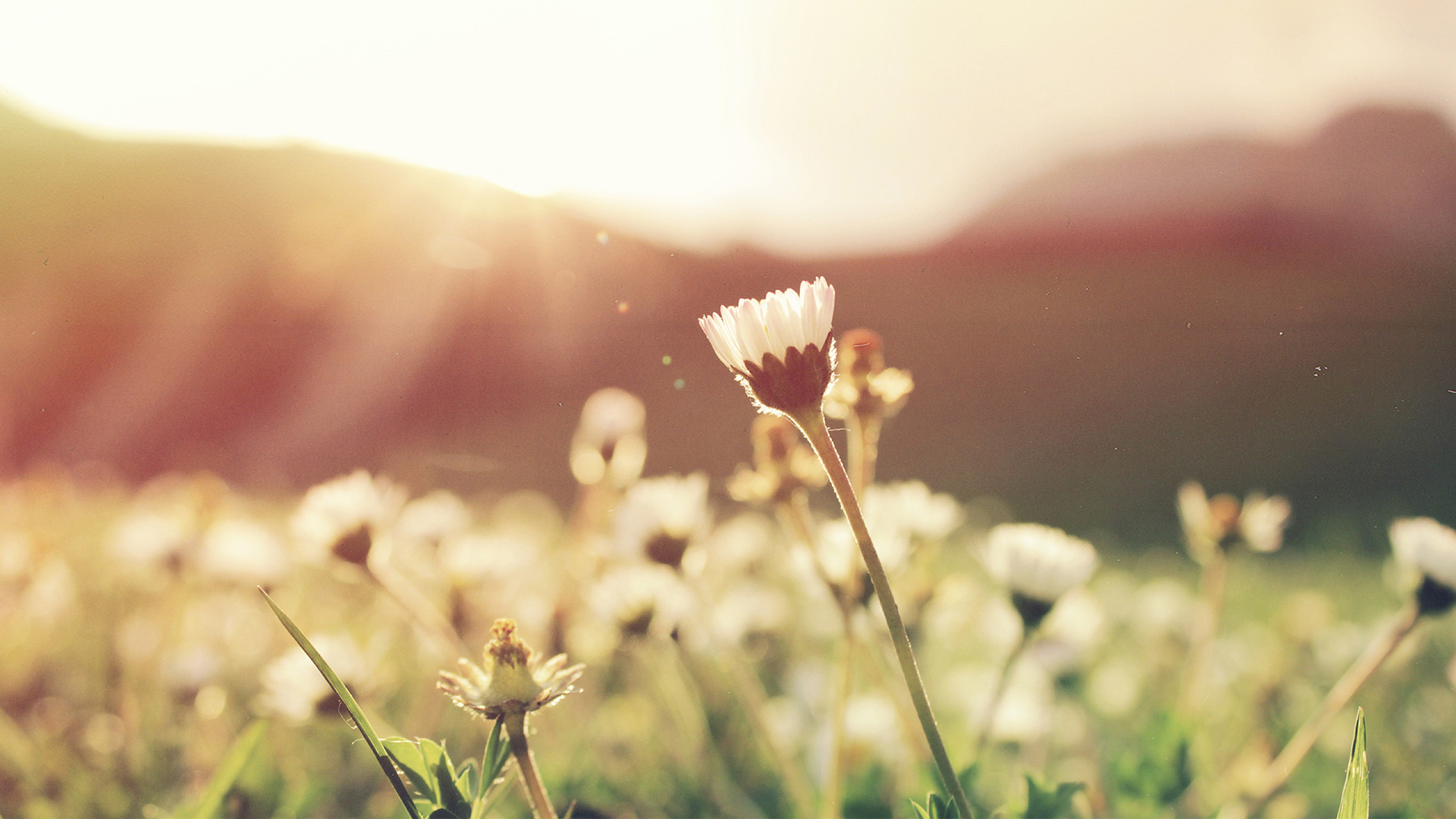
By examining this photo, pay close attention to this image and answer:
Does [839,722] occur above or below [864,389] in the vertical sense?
below

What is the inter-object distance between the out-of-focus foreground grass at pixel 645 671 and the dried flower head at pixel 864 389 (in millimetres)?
181

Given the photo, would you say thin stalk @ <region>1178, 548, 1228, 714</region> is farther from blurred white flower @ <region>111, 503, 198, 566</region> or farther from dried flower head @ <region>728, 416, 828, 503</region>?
blurred white flower @ <region>111, 503, 198, 566</region>

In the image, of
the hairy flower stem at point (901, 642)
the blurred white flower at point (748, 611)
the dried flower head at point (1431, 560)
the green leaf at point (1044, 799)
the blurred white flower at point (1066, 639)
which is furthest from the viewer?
the blurred white flower at point (748, 611)

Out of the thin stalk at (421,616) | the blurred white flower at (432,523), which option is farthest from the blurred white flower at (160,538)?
the thin stalk at (421,616)

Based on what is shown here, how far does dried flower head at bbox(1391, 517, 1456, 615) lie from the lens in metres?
0.64

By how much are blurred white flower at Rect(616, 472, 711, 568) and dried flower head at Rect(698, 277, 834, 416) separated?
35 cm

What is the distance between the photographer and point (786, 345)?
0.41 metres

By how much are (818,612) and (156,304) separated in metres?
2.35

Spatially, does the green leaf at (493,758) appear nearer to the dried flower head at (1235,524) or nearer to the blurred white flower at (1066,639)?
the blurred white flower at (1066,639)

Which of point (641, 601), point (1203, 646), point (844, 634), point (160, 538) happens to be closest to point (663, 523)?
point (641, 601)

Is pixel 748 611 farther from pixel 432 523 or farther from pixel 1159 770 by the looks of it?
pixel 1159 770

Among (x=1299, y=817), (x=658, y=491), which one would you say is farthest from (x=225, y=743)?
(x=1299, y=817)

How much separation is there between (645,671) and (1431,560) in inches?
36.9

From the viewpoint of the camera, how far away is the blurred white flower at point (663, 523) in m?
0.74
